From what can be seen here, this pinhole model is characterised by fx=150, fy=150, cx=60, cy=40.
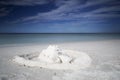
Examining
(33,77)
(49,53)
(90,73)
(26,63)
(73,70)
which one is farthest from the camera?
(49,53)

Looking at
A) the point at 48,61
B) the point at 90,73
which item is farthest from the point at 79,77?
the point at 48,61

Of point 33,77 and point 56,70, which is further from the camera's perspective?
point 56,70

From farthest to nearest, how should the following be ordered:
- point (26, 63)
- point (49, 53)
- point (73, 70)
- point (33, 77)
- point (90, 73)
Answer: point (49, 53) → point (26, 63) → point (73, 70) → point (90, 73) → point (33, 77)

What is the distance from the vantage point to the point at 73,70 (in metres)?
5.34

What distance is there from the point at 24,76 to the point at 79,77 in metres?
1.71

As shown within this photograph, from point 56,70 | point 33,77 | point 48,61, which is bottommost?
point 33,77

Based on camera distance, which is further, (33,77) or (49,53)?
(49,53)

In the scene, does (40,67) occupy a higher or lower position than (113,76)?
higher

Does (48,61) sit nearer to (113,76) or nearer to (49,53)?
(49,53)

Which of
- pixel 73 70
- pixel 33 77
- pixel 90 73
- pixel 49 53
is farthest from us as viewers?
pixel 49 53

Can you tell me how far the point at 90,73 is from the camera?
4969 millimetres

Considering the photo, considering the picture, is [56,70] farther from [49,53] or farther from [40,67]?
[49,53]

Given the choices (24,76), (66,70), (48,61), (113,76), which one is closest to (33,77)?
(24,76)

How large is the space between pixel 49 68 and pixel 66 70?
667 mm
